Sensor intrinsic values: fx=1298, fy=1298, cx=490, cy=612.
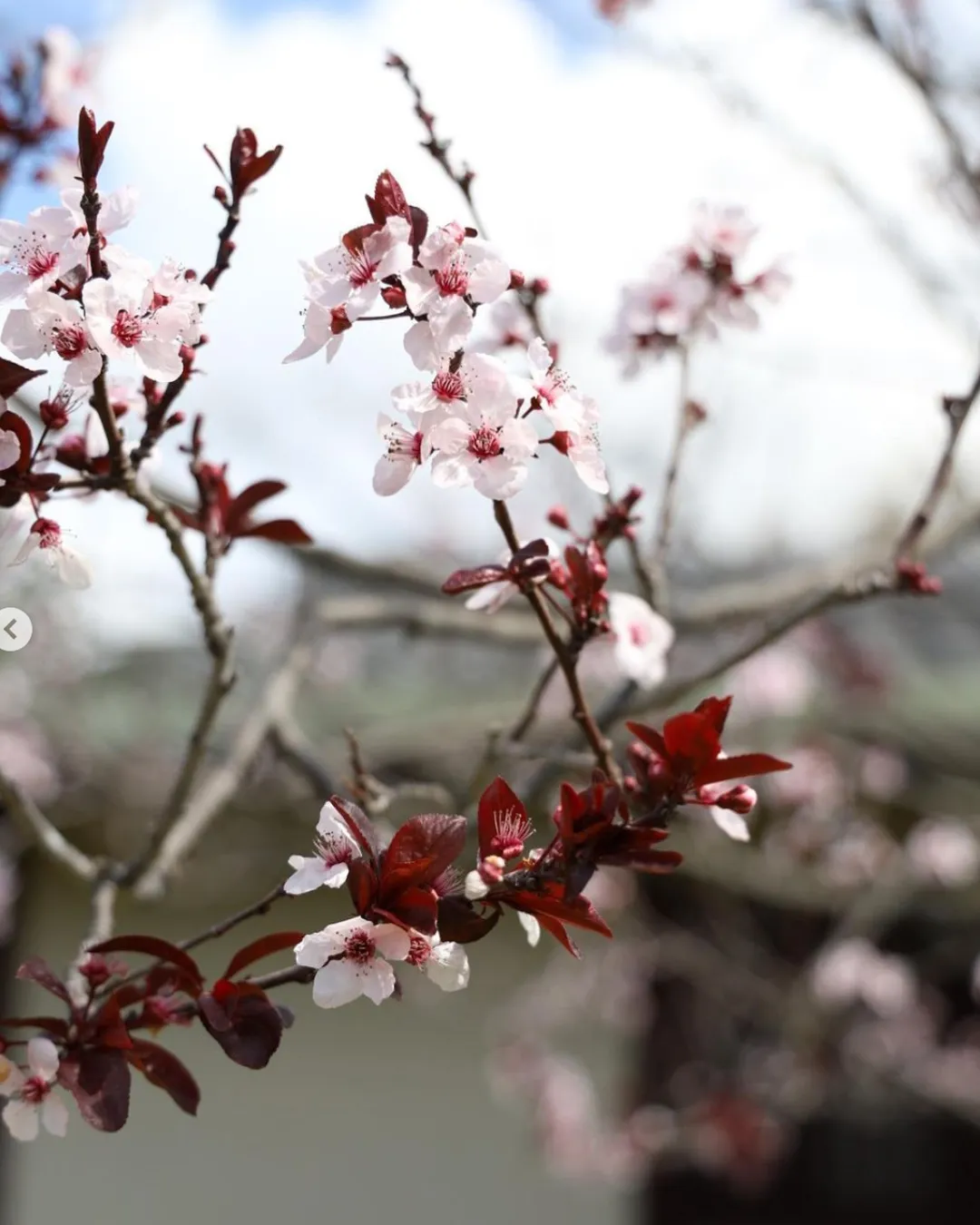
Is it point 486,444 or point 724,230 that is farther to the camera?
point 724,230

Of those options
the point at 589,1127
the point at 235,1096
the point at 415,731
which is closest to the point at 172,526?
the point at 415,731

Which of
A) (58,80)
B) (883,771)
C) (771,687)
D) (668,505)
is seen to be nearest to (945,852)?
(883,771)

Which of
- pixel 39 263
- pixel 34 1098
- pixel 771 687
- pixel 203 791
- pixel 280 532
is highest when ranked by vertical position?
pixel 39 263

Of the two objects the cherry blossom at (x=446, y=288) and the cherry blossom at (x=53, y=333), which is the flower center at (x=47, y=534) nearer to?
the cherry blossom at (x=53, y=333)

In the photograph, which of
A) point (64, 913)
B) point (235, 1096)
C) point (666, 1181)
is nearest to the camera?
point (235, 1096)

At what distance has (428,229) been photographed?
0.75 metres

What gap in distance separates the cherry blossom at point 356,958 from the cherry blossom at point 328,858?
0.03m

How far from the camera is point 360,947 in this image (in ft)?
2.28

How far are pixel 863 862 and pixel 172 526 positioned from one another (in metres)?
2.86

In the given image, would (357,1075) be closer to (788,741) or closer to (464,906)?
(788,741)

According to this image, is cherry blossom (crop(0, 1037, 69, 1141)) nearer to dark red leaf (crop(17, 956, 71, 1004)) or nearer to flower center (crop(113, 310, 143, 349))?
dark red leaf (crop(17, 956, 71, 1004))

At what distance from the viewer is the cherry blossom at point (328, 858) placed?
0.70 meters

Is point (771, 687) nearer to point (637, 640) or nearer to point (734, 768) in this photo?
point (637, 640)

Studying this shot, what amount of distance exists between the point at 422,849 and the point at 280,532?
0.36 m
